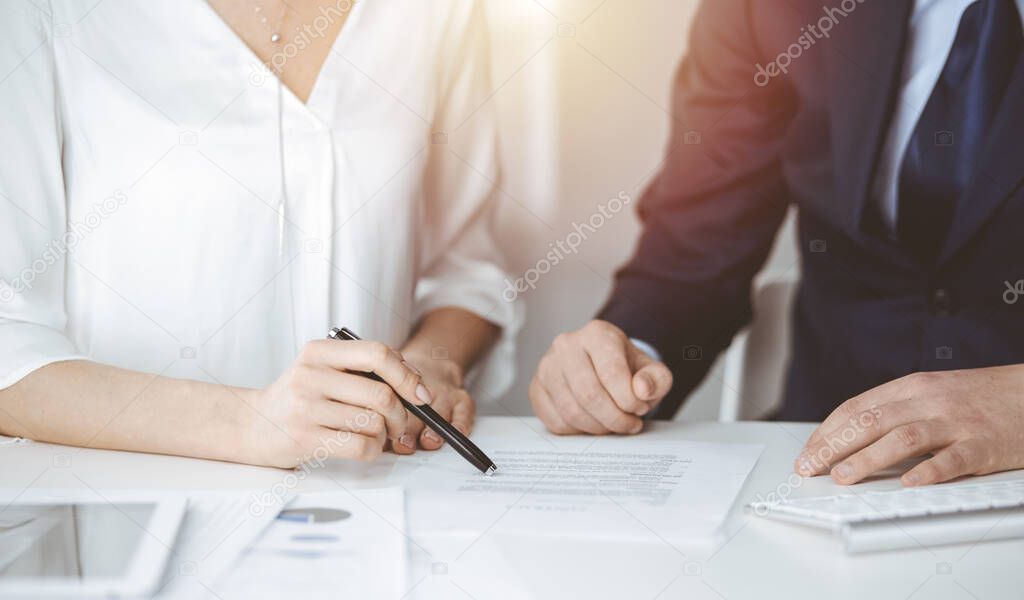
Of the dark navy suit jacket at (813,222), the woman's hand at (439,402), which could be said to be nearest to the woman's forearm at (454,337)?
the woman's hand at (439,402)

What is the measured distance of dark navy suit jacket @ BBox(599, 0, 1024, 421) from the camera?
1.37m

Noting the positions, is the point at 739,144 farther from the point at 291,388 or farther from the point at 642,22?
the point at 291,388

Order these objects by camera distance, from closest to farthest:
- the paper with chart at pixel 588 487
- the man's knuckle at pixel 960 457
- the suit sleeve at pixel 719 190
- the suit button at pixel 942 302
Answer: the paper with chart at pixel 588 487 < the man's knuckle at pixel 960 457 < the suit button at pixel 942 302 < the suit sleeve at pixel 719 190

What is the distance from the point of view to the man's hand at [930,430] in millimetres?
921

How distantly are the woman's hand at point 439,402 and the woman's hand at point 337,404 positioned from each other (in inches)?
3.2

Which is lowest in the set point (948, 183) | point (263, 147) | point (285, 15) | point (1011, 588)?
point (1011, 588)

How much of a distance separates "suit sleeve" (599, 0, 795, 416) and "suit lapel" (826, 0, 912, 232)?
8.1 inches

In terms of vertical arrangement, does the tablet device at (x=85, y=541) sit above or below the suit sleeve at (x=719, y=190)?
below

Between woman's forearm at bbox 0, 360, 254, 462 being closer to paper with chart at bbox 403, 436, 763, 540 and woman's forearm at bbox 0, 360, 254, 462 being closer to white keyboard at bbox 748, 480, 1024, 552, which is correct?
paper with chart at bbox 403, 436, 763, 540

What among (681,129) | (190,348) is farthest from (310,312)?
(681,129)

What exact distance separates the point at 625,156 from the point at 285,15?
1.12 m

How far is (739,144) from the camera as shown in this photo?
1695 millimetres

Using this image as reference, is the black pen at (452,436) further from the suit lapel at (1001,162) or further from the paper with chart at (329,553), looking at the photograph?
the suit lapel at (1001,162)

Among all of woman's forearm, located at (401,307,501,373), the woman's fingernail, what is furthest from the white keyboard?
woman's forearm, located at (401,307,501,373)
